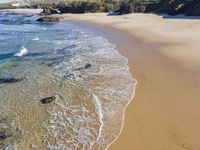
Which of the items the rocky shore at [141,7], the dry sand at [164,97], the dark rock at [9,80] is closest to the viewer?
the dry sand at [164,97]

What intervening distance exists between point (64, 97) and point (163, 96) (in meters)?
4.66

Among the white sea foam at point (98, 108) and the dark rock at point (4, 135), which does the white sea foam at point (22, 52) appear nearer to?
the white sea foam at point (98, 108)

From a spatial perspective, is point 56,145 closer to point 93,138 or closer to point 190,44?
point 93,138

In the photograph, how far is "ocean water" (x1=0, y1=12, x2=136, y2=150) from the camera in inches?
415

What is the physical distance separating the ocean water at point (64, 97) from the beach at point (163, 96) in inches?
22.7

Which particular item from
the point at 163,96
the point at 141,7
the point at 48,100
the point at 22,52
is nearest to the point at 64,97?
the point at 48,100

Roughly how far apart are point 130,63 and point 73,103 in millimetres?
6938

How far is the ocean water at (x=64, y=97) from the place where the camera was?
10.5m

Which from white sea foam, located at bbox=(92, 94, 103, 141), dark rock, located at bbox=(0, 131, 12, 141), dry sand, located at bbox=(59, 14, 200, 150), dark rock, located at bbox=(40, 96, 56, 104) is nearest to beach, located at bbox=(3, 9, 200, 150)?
dry sand, located at bbox=(59, 14, 200, 150)

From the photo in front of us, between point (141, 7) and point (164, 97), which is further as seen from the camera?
point (141, 7)

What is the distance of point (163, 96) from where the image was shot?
13359 millimetres

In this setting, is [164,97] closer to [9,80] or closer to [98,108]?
[98,108]

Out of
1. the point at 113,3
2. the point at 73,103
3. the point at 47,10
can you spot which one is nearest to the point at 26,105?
the point at 73,103

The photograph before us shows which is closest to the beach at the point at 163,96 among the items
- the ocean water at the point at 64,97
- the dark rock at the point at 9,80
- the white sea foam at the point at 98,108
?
the ocean water at the point at 64,97
